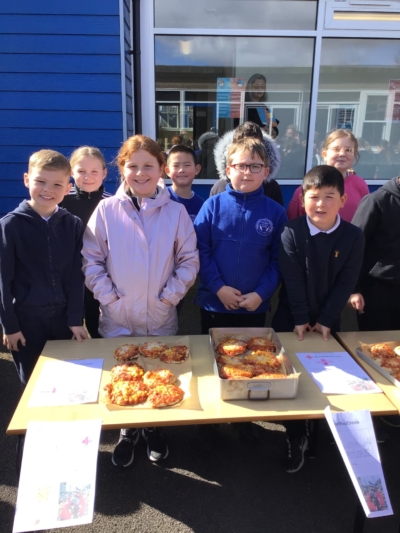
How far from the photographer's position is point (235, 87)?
4992 millimetres

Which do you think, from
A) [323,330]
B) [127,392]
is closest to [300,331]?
[323,330]

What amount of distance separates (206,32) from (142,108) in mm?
1180

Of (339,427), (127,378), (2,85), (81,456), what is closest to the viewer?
(81,456)

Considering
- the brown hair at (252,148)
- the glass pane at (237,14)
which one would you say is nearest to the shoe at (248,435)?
the brown hair at (252,148)

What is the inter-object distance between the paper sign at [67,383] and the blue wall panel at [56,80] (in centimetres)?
316

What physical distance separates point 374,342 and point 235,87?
3984 mm

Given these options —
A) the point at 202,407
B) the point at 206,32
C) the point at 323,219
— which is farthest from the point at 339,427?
the point at 206,32

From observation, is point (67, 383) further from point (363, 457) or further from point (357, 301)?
point (357, 301)

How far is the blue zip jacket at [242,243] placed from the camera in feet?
7.29

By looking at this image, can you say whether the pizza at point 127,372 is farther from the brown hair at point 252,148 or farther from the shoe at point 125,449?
the brown hair at point 252,148

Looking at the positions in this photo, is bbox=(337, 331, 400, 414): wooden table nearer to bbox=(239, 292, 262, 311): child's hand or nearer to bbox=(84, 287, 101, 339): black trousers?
bbox=(239, 292, 262, 311): child's hand

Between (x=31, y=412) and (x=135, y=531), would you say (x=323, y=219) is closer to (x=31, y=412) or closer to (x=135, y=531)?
(x=31, y=412)

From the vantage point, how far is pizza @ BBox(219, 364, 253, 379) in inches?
63.1

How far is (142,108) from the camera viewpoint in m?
4.75
